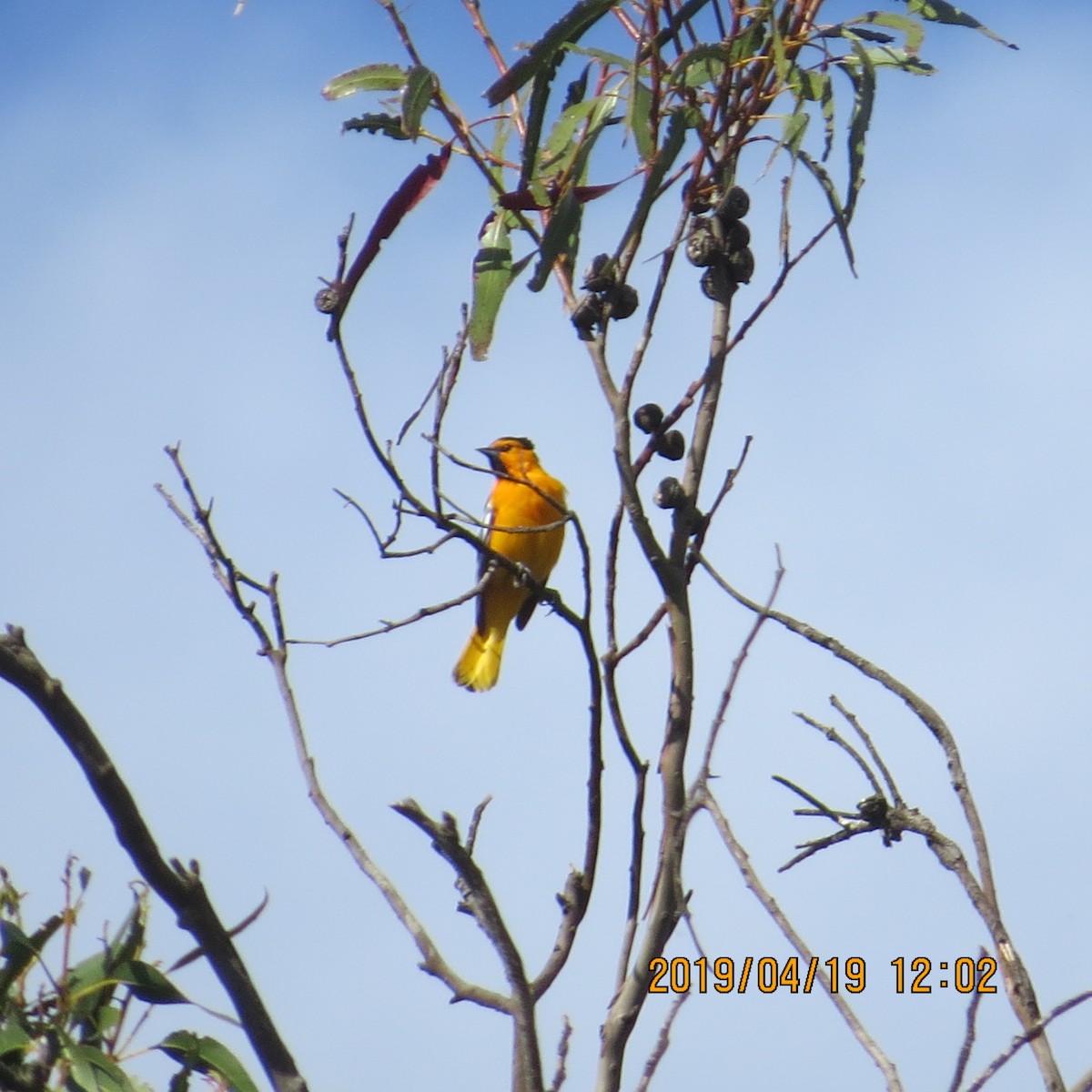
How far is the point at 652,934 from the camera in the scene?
149 cm

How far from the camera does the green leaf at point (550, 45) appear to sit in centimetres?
186

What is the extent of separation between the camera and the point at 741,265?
1979mm

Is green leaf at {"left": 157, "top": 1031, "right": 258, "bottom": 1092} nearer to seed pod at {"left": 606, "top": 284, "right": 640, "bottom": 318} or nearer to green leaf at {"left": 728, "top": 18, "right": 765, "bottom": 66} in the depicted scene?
seed pod at {"left": 606, "top": 284, "right": 640, "bottom": 318}

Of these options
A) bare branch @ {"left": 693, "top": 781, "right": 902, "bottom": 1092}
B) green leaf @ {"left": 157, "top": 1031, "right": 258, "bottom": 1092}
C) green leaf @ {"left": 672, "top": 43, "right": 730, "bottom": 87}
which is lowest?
green leaf @ {"left": 157, "top": 1031, "right": 258, "bottom": 1092}

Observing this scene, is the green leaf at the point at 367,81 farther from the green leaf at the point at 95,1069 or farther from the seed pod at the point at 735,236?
the green leaf at the point at 95,1069

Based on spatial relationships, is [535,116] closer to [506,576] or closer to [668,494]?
[668,494]

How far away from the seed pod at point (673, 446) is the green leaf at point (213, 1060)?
995 mm

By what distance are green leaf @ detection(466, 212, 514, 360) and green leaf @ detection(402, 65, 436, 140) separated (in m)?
0.25

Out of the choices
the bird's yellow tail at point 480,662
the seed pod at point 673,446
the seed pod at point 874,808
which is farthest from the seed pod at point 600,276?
the bird's yellow tail at point 480,662

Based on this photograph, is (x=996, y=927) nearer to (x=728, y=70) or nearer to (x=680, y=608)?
(x=680, y=608)

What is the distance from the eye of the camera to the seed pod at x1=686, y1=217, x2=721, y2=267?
1.97 m

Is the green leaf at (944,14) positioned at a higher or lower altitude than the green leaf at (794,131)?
higher

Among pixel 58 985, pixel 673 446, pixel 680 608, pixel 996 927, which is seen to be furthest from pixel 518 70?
pixel 58 985

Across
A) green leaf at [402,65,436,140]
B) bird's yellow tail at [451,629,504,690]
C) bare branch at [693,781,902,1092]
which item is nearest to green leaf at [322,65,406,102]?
green leaf at [402,65,436,140]
